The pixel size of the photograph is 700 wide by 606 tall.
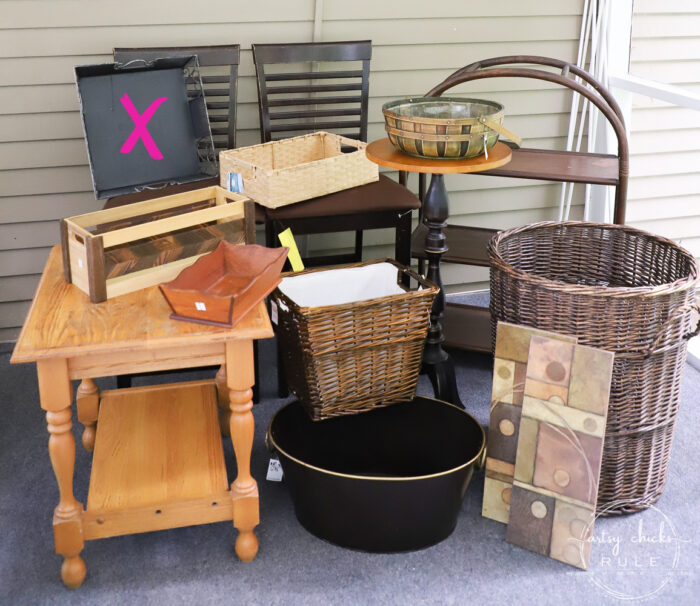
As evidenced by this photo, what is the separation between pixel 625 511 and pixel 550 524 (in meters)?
0.30

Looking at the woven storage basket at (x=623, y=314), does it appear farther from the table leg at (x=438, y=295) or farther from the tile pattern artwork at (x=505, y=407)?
the table leg at (x=438, y=295)

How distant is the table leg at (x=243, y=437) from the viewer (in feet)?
6.27

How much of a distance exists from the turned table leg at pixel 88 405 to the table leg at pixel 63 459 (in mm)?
510

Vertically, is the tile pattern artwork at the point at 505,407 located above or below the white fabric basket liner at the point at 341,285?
below

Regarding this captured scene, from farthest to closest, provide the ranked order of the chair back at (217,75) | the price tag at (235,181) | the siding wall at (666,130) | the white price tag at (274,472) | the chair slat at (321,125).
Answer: the siding wall at (666,130) → the chair slat at (321,125) → the chair back at (217,75) → the price tag at (235,181) → the white price tag at (274,472)

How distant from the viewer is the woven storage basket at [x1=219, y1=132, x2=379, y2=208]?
2562 millimetres

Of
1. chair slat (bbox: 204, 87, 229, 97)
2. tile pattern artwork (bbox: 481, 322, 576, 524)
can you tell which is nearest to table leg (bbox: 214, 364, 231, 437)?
tile pattern artwork (bbox: 481, 322, 576, 524)

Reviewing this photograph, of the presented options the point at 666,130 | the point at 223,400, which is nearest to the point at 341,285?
the point at 223,400

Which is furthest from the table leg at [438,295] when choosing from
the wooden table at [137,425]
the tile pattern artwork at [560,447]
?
the wooden table at [137,425]

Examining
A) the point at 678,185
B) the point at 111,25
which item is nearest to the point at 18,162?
the point at 111,25

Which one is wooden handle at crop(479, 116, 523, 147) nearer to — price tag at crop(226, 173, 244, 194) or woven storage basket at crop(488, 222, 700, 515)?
woven storage basket at crop(488, 222, 700, 515)

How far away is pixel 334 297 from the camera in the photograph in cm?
247

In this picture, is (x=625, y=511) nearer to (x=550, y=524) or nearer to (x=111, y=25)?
(x=550, y=524)

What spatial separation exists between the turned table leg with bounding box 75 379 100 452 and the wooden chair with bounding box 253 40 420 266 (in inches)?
27.7
